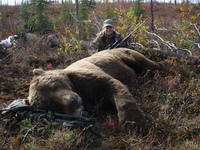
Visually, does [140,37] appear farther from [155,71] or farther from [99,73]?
[99,73]

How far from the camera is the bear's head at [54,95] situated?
3578mm

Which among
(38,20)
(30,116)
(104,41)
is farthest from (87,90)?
(38,20)

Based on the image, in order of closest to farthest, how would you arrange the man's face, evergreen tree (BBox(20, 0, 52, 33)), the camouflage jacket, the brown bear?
the brown bear → the man's face → the camouflage jacket → evergreen tree (BBox(20, 0, 52, 33))

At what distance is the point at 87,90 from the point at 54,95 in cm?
66

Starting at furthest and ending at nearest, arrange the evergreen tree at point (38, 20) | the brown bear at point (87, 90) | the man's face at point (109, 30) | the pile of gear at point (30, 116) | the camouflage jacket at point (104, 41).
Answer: the evergreen tree at point (38, 20) → the camouflage jacket at point (104, 41) → the man's face at point (109, 30) → the brown bear at point (87, 90) → the pile of gear at point (30, 116)

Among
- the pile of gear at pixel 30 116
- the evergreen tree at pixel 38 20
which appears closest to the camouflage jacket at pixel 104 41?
the pile of gear at pixel 30 116

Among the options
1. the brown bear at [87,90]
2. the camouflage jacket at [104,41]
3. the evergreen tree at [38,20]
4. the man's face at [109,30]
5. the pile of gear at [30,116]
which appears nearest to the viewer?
the pile of gear at [30,116]

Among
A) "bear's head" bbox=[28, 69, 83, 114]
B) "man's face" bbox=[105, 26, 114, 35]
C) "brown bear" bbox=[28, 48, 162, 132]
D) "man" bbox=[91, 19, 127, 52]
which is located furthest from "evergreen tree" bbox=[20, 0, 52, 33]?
"bear's head" bbox=[28, 69, 83, 114]

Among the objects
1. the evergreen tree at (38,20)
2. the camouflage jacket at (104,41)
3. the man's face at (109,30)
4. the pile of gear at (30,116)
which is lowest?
the pile of gear at (30,116)

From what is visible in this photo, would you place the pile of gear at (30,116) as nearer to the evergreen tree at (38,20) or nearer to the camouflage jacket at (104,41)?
the camouflage jacket at (104,41)

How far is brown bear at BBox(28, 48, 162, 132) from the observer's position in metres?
3.56

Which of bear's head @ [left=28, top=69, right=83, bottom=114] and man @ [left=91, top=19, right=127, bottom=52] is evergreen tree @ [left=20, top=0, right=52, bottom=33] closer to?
man @ [left=91, top=19, right=127, bottom=52]

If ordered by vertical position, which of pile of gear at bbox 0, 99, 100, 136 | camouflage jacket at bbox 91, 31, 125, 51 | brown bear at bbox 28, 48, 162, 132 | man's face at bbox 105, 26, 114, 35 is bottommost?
pile of gear at bbox 0, 99, 100, 136

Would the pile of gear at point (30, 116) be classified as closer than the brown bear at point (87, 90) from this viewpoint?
Yes
